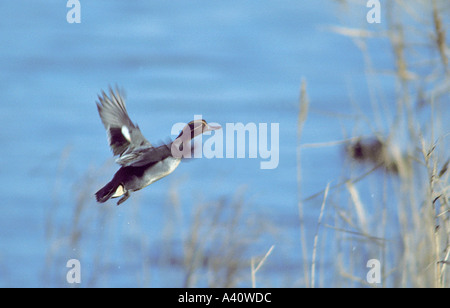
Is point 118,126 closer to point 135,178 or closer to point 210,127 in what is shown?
point 135,178

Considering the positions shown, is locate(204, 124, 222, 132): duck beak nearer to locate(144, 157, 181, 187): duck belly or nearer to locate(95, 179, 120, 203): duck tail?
locate(144, 157, 181, 187): duck belly

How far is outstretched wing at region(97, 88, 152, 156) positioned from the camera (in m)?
1.41

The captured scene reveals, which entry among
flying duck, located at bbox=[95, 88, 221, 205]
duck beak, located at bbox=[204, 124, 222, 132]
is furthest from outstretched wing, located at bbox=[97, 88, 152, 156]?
duck beak, located at bbox=[204, 124, 222, 132]

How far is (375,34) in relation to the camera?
1.58m

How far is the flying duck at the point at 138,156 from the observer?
1.29m

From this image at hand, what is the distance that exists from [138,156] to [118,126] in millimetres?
153

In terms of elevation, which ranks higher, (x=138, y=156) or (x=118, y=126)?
(x=118, y=126)

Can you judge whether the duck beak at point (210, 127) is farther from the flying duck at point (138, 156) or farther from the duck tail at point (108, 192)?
the duck tail at point (108, 192)

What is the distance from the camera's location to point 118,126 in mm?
1481

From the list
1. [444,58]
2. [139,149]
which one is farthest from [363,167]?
[139,149]

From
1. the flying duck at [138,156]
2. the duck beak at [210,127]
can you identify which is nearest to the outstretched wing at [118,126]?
the flying duck at [138,156]

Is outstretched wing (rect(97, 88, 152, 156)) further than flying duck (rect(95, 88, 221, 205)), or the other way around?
outstretched wing (rect(97, 88, 152, 156))

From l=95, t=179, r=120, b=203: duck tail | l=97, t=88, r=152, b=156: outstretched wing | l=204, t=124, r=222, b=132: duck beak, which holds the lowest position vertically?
l=95, t=179, r=120, b=203: duck tail

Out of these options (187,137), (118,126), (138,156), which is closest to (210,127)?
(187,137)
